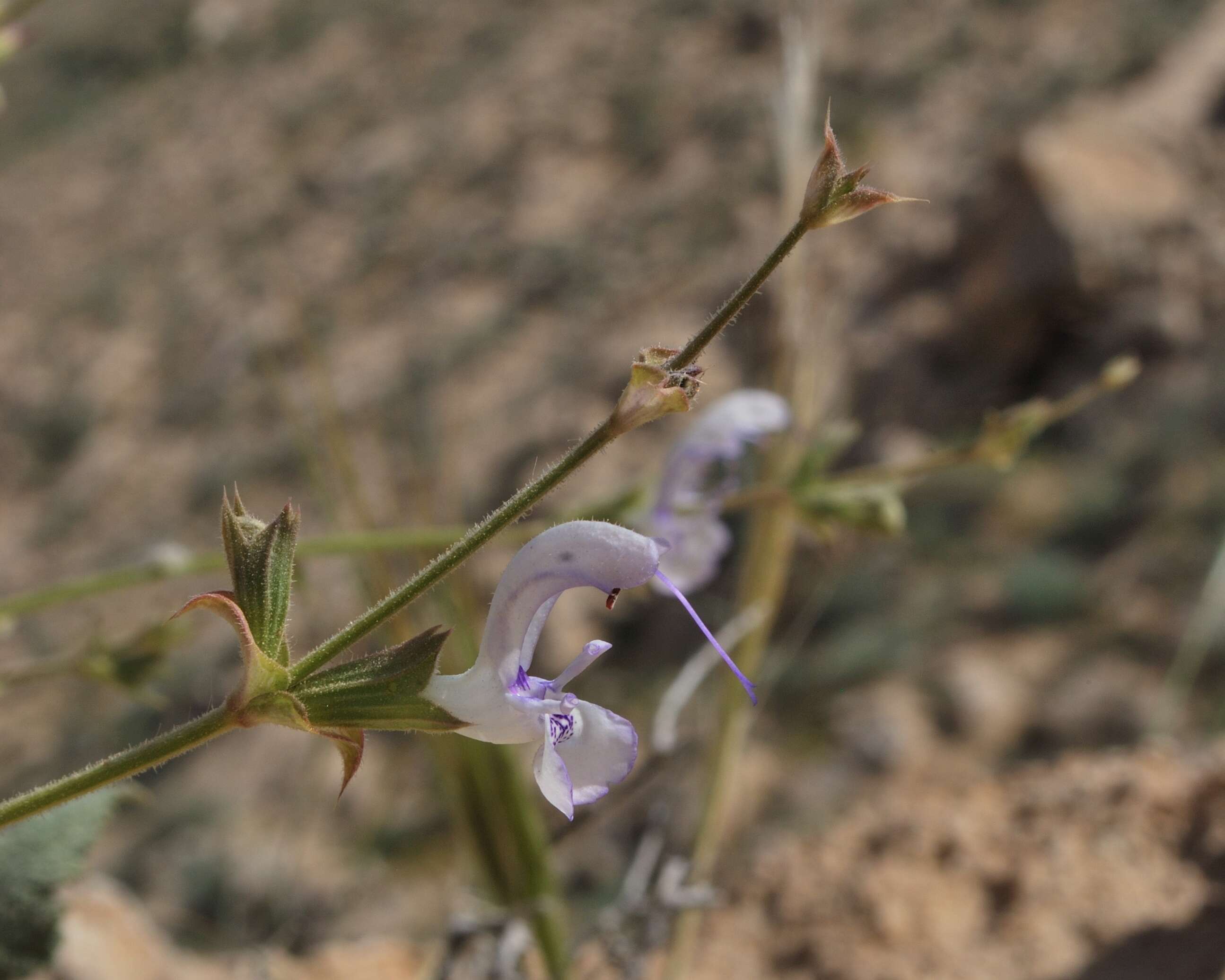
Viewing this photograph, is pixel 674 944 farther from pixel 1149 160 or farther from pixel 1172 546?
pixel 1149 160

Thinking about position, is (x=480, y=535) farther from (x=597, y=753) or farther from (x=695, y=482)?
(x=695, y=482)

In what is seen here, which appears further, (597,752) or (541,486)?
(597,752)

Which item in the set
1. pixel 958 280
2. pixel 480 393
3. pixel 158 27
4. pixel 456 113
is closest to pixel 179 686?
pixel 480 393

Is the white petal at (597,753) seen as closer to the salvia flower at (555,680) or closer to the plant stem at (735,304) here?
the salvia flower at (555,680)

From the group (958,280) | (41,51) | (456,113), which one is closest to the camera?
(958,280)

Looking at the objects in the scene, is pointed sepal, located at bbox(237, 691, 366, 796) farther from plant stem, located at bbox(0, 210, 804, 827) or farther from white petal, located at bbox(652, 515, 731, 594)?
white petal, located at bbox(652, 515, 731, 594)

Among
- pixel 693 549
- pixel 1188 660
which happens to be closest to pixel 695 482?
pixel 693 549
